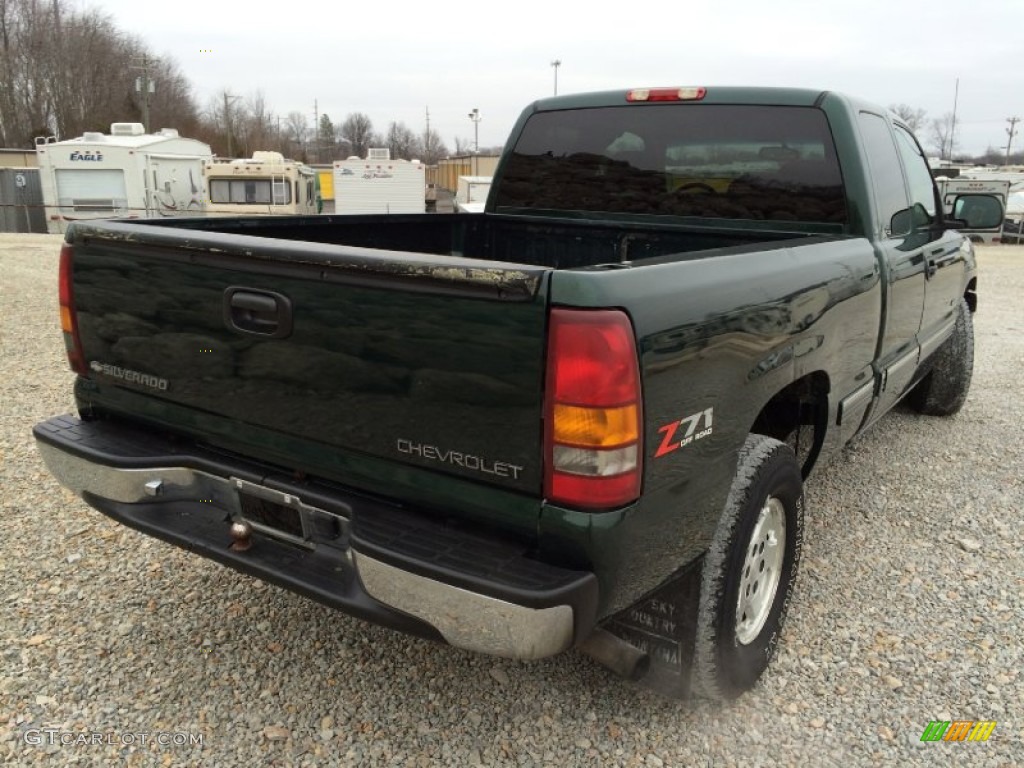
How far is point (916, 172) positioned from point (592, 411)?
3.34 metres

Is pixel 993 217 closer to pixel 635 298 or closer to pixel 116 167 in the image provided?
pixel 635 298

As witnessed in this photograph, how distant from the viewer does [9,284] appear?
38.5ft

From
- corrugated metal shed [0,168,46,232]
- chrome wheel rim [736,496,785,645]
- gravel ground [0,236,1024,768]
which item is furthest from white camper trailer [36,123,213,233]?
chrome wheel rim [736,496,785,645]

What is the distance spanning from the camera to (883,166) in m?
3.70

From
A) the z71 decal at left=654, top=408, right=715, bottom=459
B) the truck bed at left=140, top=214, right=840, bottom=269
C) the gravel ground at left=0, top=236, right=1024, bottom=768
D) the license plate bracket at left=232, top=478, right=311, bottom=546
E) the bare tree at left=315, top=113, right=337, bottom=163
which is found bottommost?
the gravel ground at left=0, top=236, right=1024, bottom=768

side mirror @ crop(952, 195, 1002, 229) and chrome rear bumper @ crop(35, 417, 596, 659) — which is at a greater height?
side mirror @ crop(952, 195, 1002, 229)

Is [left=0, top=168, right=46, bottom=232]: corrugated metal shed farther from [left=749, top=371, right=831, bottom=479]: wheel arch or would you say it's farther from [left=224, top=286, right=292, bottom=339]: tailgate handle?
[left=749, top=371, right=831, bottom=479]: wheel arch

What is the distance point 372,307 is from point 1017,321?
37.2ft

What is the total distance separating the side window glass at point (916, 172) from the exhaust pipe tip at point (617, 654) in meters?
2.93

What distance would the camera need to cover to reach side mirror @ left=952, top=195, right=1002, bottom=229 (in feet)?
14.5

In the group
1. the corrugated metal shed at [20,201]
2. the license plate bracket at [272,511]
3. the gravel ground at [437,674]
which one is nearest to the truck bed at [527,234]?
the license plate bracket at [272,511]

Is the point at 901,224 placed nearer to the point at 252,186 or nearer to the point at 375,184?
the point at 252,186

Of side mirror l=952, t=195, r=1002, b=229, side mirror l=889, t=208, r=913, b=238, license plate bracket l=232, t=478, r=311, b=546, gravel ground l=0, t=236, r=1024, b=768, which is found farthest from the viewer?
side mirror l=952, t=195, r=1002, b=229

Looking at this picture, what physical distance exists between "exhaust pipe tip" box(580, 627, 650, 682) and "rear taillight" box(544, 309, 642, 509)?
1.87ft
